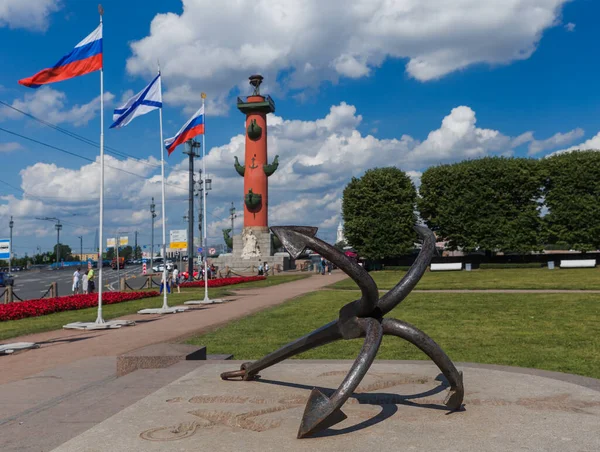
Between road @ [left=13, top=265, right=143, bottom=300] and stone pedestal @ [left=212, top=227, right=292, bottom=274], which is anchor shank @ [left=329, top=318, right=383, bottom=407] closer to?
road @ [left=13, top=265, right=143, bottom=300]

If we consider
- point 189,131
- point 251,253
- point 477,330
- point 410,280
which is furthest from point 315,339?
point 251,253

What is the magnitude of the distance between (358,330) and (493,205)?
Result: 1535 inches

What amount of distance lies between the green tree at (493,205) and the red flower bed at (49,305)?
1050 inches

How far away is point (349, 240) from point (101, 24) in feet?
108

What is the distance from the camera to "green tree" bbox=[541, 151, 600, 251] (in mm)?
39969

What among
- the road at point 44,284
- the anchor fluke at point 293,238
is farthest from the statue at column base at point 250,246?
the anchor fluke at point 293,238

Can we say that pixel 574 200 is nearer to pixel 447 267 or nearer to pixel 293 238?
pixel 447 267

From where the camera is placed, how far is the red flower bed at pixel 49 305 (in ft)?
56.9

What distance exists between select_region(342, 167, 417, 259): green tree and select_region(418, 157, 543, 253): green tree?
2723 mm

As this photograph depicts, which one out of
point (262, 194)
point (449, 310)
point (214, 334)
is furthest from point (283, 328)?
point (262, 194)

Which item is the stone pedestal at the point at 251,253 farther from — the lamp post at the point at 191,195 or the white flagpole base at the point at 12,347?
the white flagpole base at the point at 12,347

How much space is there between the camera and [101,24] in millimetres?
14695

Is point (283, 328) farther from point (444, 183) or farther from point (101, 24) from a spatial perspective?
point (444, 183)

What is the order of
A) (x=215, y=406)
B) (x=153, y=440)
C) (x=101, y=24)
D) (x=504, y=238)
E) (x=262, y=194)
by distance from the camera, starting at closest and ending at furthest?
(x=153, y=440), (x=215, y=406), (x=101, y=24), (x=504, y=238), (x=262, y=194)
